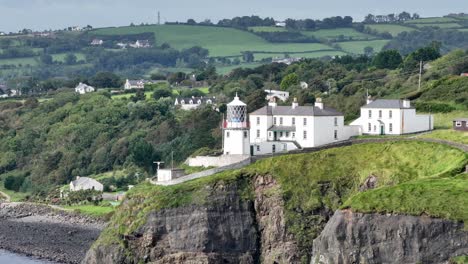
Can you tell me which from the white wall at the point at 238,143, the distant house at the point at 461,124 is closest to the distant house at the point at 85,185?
the white wall at the point at 238,143

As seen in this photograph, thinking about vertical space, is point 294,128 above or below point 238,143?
above

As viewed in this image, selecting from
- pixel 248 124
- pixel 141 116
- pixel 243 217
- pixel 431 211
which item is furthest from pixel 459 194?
pixel 141 116

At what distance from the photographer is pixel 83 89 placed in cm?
18125

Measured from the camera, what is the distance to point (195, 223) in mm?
70688

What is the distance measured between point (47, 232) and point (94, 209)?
571 centimetres

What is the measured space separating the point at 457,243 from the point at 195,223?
15.9 m

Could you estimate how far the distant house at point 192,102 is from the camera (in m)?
149

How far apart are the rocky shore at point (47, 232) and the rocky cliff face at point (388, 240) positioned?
2407cm

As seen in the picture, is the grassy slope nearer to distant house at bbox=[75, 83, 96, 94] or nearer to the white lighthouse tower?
the white lighthouse tower

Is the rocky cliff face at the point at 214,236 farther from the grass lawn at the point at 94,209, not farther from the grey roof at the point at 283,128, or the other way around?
the grass lawn at the point at 94,209

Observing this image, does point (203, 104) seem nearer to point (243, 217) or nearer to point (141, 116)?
point (141, 116)

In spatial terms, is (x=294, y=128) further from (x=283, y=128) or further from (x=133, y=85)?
(x=133, y=85)

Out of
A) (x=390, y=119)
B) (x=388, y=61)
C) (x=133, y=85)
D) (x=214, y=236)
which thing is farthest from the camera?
(x=133, y=85)

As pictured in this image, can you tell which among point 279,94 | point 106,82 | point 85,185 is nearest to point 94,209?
point 85,185
